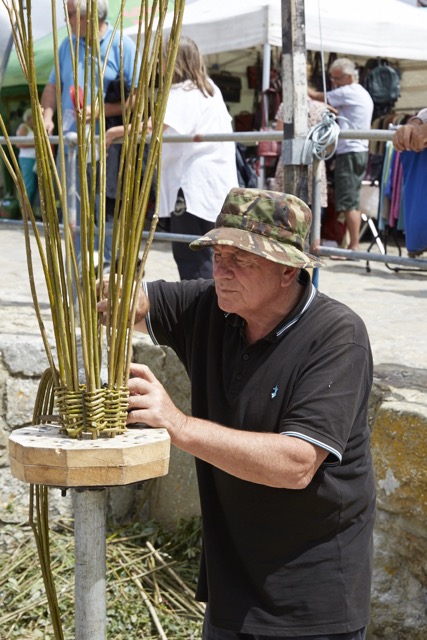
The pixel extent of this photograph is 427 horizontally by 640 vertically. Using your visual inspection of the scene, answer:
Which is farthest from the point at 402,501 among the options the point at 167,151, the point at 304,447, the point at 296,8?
the point at 167,151

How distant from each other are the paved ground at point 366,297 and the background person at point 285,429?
1263mm

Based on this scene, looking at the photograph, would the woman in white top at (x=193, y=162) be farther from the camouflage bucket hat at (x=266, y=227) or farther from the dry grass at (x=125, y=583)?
the camouflage bucket hat at (x=266, y=227)

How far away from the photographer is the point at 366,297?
17.5 ft

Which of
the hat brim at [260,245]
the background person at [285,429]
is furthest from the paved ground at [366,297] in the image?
the hat brim at [260,245]

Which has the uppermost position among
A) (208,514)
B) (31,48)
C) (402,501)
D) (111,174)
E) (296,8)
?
(296,8)

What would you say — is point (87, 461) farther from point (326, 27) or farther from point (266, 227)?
point (326, 27)

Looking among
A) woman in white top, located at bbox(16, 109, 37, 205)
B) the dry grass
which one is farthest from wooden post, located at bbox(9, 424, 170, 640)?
woman in white top, located at bbox(16, 109, 37, 205)

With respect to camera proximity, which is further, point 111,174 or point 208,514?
point 111,174

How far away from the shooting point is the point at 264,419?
6.57 ft

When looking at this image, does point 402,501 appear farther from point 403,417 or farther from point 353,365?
point 353,365

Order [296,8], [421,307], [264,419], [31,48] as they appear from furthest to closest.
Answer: [421,307] → [296,8] → [264,419] → [31,48]

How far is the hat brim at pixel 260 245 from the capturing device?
6.35 ft

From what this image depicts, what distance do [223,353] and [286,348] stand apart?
195 millimetres

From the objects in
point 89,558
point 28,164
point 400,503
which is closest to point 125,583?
point 400,503
